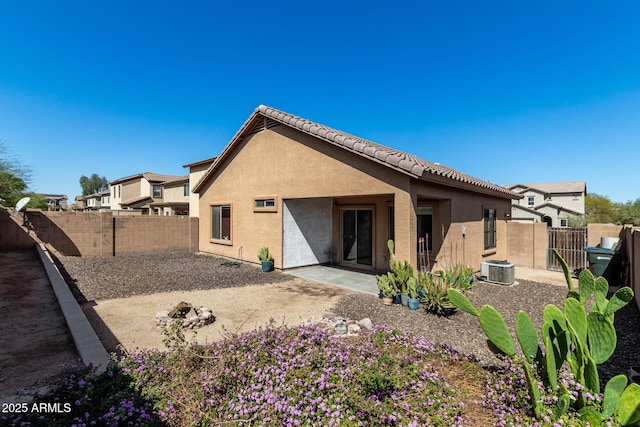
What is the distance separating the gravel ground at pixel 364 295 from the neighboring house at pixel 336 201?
156 centimetres

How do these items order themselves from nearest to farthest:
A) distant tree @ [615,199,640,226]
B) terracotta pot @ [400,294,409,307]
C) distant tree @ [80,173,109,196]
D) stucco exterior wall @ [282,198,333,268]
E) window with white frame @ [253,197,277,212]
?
terracotta pot @ [400,294,409,307], stucco exterior wall @ [282,198,333,268], window with white frame @ [253,197,277,212], distant tree @ [615,199,640,226], distant tree @ [80,173,109,196]

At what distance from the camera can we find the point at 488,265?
9.98 m

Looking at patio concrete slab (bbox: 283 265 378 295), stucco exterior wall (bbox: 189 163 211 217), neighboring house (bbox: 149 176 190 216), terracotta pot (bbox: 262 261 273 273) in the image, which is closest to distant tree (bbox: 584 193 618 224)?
patio concrete slab (bbox: 283 265 378 295)

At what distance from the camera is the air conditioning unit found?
960cm

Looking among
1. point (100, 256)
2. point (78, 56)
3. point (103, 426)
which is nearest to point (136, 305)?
point (103, 426)

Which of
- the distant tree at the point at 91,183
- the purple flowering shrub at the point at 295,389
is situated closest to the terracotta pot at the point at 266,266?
the purple flowering shrub at the point at 295,389

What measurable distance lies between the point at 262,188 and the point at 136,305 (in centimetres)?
644

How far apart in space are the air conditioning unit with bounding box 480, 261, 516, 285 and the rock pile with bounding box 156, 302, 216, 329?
8.90 meters

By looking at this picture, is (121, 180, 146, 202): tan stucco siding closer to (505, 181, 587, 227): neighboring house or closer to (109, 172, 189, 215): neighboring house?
(109, 172, 189, 215): neighboring house

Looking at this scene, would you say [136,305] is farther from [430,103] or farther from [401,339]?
[430,103]

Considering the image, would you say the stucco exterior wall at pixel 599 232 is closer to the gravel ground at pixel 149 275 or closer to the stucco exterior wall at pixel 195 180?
the gravel ground at pixel 149 275

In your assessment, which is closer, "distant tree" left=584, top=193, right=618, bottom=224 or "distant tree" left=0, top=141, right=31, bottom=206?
"distant tree" left=0, top=141, right=31, bottom=206

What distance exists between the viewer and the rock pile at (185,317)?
5789mm

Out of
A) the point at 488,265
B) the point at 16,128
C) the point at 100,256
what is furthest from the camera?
the point at 16,128
